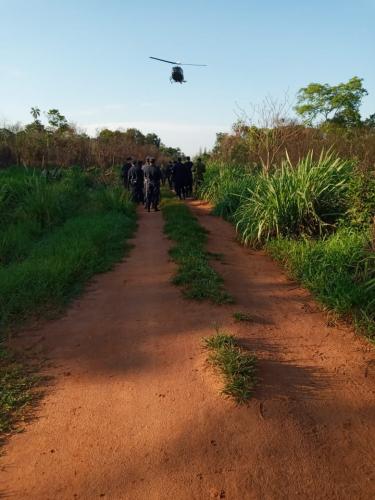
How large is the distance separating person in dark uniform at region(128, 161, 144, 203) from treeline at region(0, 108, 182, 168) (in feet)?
20.1

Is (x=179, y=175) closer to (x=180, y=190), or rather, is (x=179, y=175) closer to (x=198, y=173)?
(x=180, y=190)

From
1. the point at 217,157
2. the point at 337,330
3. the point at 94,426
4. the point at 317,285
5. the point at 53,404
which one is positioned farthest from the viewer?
the point at 217,157

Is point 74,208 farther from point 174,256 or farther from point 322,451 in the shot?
point 322,451

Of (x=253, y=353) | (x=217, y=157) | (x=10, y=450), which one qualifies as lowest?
(x=10, y=450)

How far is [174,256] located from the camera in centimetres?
662

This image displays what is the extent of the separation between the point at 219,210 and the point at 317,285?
679cm

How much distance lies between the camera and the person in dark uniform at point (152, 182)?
489 inches

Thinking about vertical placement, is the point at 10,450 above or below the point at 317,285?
below

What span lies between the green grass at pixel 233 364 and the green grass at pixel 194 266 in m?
1.01

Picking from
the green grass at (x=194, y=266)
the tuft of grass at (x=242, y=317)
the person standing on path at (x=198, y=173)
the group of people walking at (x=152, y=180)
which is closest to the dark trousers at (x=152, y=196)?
the group of people walking at (x=152, y=180)

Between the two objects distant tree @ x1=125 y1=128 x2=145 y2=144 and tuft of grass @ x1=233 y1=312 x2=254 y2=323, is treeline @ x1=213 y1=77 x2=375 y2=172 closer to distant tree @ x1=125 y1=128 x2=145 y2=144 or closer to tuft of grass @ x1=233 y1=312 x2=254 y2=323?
tuft of grass @ x1=233 y1=312 x2=254 y2=323

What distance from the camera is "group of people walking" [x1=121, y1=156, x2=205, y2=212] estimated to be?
12.6 m

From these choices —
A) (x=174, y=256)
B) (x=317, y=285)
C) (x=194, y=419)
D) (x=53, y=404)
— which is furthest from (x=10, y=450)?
(x=174, y=256)

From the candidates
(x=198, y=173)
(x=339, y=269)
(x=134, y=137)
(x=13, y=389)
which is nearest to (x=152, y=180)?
(x=198, y=173)
